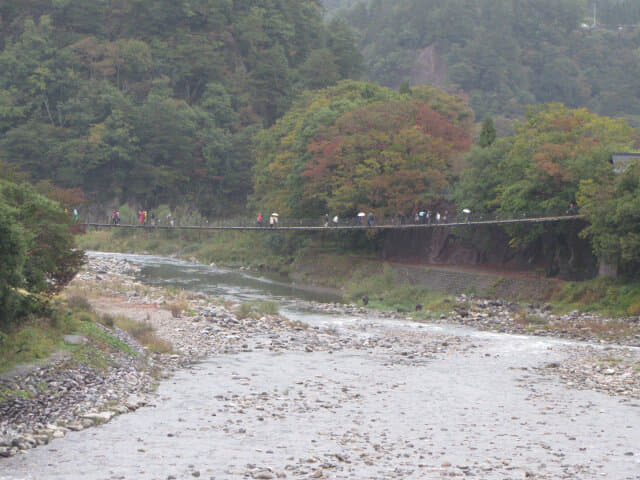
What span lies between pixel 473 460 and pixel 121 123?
233 ft

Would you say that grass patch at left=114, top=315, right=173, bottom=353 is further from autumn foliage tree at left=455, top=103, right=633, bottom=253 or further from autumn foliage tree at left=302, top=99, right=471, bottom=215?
autumn foliage tree at left=302, top=99, right=471, bottom=215

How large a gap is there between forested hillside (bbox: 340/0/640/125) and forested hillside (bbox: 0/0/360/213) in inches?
1330

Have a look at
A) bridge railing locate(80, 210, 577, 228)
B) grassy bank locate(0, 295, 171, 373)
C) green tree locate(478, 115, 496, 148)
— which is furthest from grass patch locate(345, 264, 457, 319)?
grassy bank locate(0, 295, 171, 373)

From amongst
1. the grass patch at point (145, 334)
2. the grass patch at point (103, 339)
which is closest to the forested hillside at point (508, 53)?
the grass patch at point (145, 334)

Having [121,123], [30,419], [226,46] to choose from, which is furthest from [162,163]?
[30,419]

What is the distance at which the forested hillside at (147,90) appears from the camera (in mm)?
81125

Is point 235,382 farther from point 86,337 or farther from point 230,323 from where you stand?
point 230,323

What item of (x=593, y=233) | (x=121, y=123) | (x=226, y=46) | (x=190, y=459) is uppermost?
(x=226, y=46)

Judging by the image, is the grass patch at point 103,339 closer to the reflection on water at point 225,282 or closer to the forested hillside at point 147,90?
the reflection on water at point 225,282

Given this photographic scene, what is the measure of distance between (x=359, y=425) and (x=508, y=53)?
414ft

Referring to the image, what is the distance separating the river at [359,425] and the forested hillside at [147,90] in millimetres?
59921

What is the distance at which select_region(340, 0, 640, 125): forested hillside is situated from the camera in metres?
129

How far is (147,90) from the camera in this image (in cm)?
8825

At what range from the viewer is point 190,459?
47.4 ft
